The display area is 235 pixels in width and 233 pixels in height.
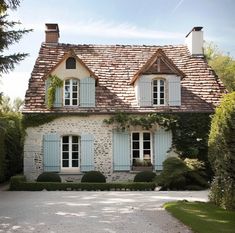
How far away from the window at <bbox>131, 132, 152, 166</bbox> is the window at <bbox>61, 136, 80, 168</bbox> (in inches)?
111

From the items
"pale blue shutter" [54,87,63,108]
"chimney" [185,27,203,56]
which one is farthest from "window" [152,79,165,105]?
"pale blue shutter" [54,87,63,108]

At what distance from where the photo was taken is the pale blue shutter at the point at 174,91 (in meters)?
21.2

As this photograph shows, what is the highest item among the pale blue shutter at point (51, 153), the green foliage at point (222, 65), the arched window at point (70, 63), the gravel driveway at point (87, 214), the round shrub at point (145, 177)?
the green foliage at point (222, 65)

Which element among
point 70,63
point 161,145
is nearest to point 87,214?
point 161,145

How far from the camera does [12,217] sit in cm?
1031

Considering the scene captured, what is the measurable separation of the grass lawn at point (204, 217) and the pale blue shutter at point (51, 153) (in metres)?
9.43

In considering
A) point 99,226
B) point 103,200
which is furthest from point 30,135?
point 99,226

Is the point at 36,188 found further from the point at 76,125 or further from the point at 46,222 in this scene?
the point at 46,222

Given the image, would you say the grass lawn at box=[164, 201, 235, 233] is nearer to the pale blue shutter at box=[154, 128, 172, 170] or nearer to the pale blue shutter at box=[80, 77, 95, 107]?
the pale blue shutter at box=[154, 128, 172, 170]

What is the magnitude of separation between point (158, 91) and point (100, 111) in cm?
321

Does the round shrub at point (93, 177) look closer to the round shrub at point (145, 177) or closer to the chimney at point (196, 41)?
the round shrub at point (145, 177)

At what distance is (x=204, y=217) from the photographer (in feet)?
31.7

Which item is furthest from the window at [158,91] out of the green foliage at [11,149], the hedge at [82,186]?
the green foliage at [11,149]

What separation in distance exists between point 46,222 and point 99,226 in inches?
51.8
